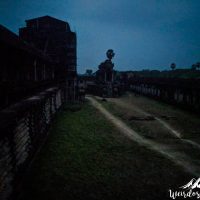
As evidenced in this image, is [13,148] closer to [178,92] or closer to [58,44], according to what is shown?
[178,92]

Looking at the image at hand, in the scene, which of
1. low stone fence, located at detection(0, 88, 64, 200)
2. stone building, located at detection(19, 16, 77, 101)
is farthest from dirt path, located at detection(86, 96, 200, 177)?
stone building, located at detection(19, 16, 77, 101)

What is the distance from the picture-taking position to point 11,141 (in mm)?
5438

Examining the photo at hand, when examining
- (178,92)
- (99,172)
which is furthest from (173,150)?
(178,92)

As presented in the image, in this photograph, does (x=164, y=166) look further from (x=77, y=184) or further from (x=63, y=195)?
(x=63, y=195)

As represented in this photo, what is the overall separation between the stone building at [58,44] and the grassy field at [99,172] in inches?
709

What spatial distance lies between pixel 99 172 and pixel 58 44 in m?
25.2

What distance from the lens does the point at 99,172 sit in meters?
7.43

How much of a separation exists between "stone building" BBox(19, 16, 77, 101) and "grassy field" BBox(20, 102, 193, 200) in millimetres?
18004

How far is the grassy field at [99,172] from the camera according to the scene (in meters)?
6.22

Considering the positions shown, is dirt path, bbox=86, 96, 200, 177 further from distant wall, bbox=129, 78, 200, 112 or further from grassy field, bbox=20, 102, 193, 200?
distant wall, bbox=129, 78, 200, 112

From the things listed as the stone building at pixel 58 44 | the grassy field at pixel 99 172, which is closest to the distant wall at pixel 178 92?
the grassy field at pixel 99 172

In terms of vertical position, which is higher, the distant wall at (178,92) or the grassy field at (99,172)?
the distant wall at (178,92)

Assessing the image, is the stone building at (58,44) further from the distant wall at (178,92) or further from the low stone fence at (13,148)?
the low stone fence at (13,148)

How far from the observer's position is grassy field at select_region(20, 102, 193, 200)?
20.4 ft
